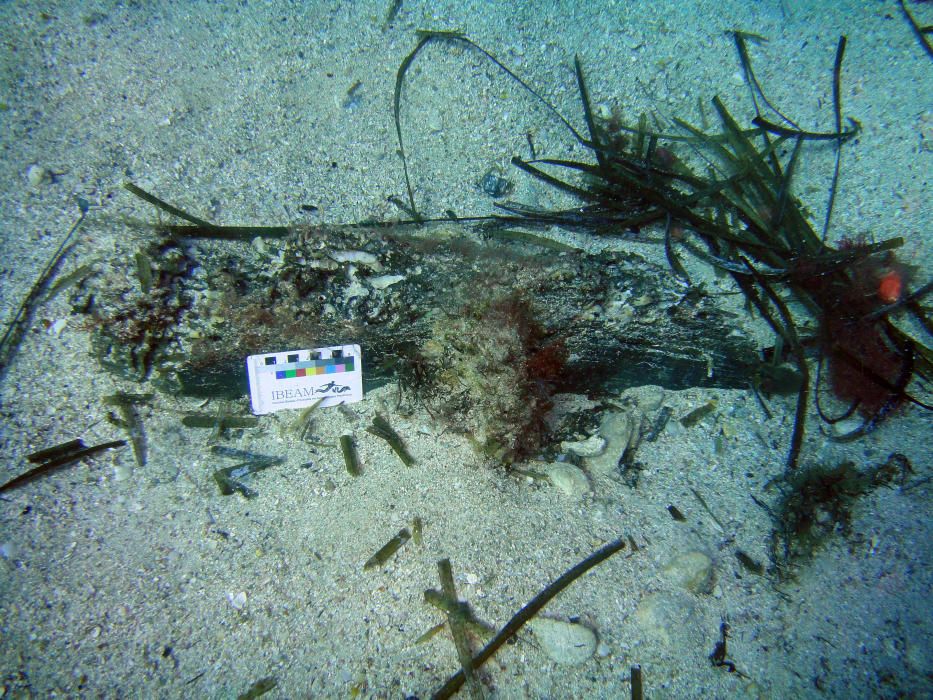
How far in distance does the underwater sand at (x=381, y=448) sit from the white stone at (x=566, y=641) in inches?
2.2

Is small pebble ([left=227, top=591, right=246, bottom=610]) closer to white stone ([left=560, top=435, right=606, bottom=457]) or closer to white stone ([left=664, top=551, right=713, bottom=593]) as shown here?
white stone ([left=560, top=435, right=606, bottom=457])

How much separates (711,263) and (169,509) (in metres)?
3.77

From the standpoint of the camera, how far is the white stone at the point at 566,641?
221cm

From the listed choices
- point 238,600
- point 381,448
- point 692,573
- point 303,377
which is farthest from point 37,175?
point 692,573

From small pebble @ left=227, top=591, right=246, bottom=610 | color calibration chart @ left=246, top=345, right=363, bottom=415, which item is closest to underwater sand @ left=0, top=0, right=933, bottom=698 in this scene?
small pebble @ left=227, top=591, right=246, bottom=610

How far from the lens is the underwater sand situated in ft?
7.32

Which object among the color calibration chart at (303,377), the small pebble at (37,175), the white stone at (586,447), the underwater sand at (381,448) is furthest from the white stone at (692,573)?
the small pebble at (37,175)

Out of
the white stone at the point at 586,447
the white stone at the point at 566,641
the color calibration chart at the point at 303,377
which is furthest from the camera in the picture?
the white stone at the point at 586,447

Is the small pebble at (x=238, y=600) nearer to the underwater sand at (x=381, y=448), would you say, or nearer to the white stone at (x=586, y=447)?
the underwater sand at (x=381, y=448)

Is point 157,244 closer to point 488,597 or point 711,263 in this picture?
point 488,597

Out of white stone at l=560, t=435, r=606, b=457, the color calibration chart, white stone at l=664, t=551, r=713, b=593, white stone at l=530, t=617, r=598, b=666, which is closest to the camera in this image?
white stone at l=530, t=617, r=598, b=666

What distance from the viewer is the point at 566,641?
2.22m

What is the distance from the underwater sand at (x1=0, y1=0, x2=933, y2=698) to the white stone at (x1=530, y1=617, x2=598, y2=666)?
6cm

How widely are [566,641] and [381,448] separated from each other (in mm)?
1487
